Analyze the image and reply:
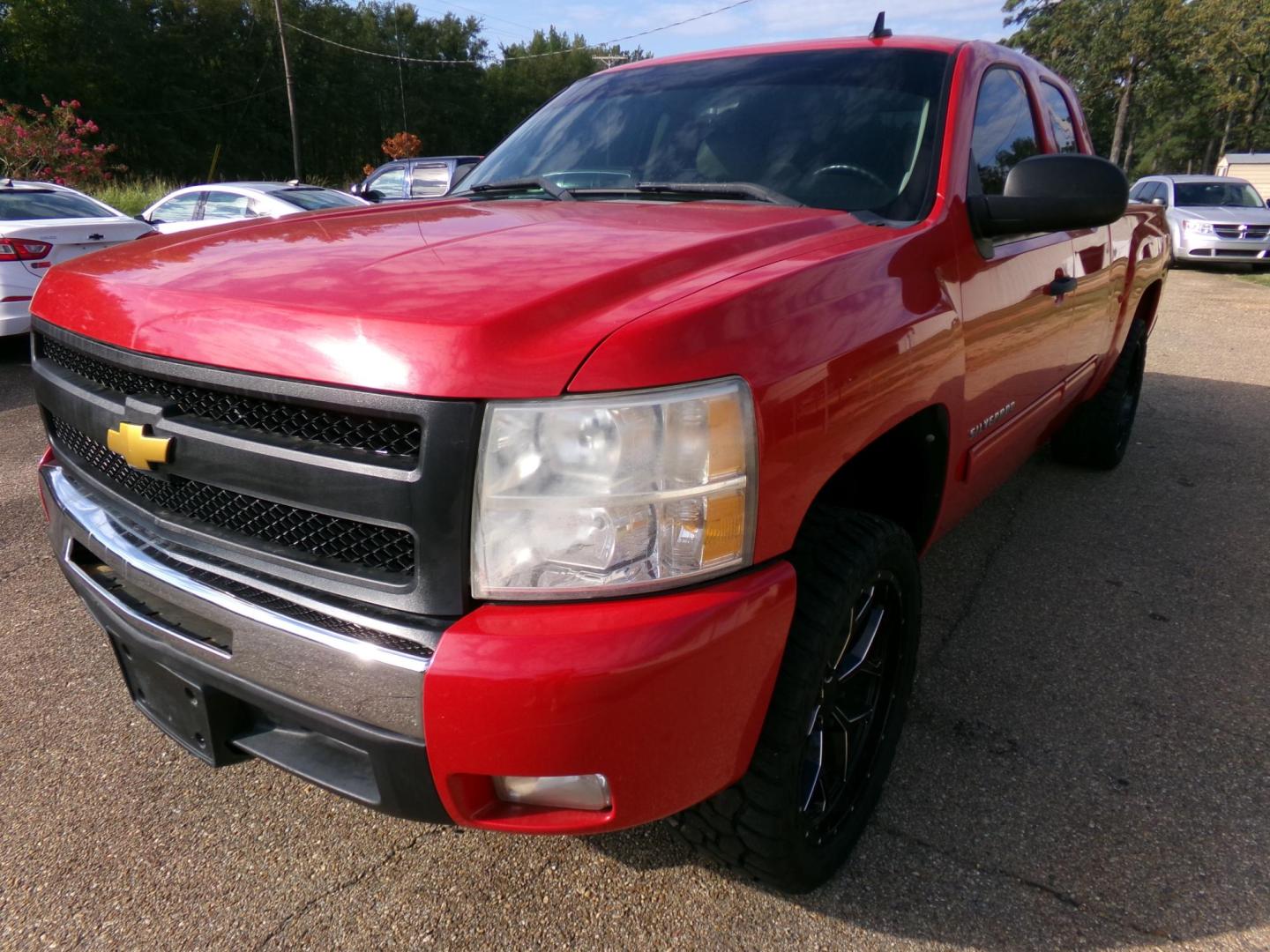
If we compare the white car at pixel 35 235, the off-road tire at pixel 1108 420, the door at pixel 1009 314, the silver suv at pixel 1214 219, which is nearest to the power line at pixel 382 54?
the silver suv at pixel 1214 219

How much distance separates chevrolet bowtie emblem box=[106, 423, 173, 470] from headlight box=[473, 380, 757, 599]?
2.13ft

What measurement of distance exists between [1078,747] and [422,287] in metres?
2.03

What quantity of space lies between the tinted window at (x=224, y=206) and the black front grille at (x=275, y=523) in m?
9.04

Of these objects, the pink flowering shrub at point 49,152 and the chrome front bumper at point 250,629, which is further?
the pink flowering shrub at point 49,152

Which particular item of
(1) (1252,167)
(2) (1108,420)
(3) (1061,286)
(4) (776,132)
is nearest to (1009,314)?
(3) (1061,286)

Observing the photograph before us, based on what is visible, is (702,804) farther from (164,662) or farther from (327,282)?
(327,282)

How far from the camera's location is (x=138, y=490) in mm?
1759

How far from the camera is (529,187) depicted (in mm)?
2680

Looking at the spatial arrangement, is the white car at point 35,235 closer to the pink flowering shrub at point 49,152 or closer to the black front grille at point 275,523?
the black front grille at point 275,523

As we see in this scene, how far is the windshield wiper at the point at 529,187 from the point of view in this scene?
253 centimetres

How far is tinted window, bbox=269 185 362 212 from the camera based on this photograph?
971cm

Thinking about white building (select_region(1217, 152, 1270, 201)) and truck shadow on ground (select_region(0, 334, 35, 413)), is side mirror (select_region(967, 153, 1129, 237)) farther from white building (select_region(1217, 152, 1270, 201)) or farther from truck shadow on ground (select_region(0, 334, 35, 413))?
white building (select_region(1217, 152, 1270, 201))

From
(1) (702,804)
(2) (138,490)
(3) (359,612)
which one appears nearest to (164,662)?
(2) (138,490)

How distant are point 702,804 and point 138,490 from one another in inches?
49.7
